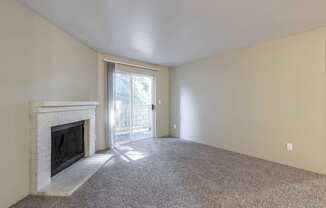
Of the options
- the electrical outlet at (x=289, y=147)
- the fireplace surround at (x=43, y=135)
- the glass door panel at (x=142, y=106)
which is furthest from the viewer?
the glass door panel at (x=142, y=106)

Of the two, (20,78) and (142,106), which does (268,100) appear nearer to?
(142,106)

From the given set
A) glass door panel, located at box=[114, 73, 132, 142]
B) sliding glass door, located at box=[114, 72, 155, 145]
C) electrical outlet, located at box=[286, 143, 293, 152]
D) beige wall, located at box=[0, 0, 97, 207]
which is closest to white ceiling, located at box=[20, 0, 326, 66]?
beige wall, located at box=[0, 0, 97, 207]

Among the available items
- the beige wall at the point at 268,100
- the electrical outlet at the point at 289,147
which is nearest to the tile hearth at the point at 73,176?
the beige wall at the point at 268,100

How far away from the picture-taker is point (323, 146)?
2779mm

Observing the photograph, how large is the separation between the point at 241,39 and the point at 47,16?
3.15 meters

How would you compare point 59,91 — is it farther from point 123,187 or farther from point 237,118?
point 237,118

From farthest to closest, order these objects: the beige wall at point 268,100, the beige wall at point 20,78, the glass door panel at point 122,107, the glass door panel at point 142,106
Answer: the glass door panel at point 142,106, the glass door panel at point 122,107, the beige wall at point 268,100, the beige wall at point 20,78

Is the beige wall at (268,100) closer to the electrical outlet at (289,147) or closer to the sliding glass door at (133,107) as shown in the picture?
the electrical outlet at (289,147)

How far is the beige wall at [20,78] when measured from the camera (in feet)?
6.19

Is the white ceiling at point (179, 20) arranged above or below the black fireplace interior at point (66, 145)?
above

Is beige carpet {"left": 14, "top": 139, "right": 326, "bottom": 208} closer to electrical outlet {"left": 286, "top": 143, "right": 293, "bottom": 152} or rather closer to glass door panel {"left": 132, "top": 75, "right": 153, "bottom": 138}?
electrical outlet {"left": 286, "top": 143, "right": 293, "bottom": 152}

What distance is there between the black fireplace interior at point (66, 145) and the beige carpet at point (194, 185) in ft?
2.06

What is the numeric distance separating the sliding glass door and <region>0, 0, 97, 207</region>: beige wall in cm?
200

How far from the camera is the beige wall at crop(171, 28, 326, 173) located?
113 inches
